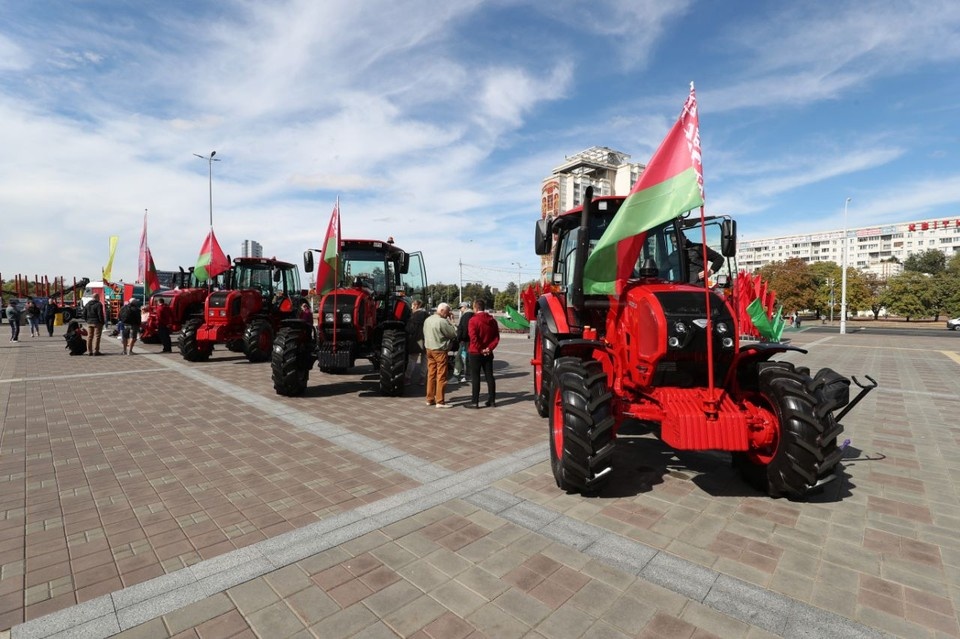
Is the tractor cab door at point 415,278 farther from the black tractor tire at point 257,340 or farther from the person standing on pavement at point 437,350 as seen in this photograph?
the black tractor tire at point 257,340

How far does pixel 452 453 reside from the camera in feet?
17.0

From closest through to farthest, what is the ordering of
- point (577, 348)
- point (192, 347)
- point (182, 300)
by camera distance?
point (577, 348)
point (192, 347)
point (182, 300)

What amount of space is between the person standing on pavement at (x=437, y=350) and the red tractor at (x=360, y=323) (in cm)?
71

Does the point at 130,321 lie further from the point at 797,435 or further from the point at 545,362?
the point at 797,435

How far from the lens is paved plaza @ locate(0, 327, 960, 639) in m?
2.48

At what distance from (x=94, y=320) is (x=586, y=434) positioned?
49.7 ft

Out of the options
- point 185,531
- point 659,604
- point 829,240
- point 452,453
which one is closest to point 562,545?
point 659,604

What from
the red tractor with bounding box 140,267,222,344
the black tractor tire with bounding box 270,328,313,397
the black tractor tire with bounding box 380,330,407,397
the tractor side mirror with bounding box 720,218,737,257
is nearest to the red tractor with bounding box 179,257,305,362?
the red tractor with bounding box 140,267,222,344

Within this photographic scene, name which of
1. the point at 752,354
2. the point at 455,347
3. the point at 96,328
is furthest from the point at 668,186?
the point at 96,328

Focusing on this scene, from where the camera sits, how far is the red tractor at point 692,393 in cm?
362

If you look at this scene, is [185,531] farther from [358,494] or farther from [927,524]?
[927,524]

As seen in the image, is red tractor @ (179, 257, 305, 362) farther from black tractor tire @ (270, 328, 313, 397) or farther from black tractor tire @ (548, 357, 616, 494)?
black tractor tire @ (548, 357, 616, 494)

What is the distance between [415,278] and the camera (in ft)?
34.1

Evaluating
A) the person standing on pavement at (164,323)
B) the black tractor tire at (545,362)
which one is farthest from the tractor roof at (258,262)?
the black tractor tire at (545,362)
